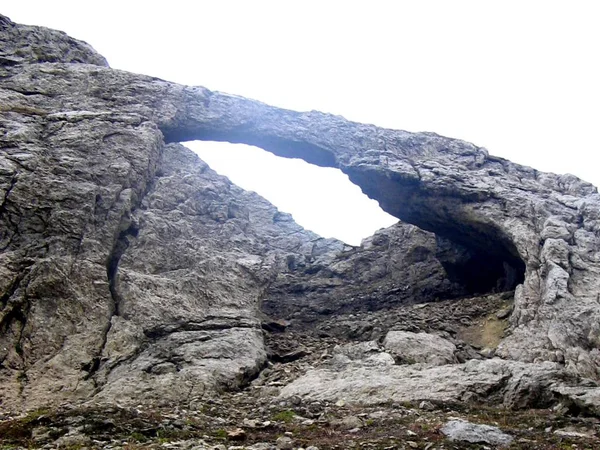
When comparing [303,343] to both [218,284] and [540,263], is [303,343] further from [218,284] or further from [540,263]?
[540,263]

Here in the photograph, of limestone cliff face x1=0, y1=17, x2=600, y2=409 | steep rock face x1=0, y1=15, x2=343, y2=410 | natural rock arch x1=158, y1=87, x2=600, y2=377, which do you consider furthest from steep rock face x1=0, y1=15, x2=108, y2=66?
natural rock arch x1=158, y1=87, x2=600, y2=377

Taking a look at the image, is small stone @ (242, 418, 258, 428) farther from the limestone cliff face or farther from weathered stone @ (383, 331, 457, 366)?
weathered stone @ (383, 331, 457, 366)

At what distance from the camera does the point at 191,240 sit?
30016 millimetres

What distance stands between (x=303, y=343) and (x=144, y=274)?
853cm

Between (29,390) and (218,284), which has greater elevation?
(218,284)

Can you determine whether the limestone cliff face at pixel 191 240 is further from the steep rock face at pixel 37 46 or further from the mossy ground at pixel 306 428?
the mossy ground at pixel 306 428

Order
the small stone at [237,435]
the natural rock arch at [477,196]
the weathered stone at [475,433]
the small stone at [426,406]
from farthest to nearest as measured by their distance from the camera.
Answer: the natural rock arch at [477,196]
the small stone at [426,406]
the small stone at [237,435]
the weathered stone at [475,433]

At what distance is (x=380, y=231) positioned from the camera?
144 ft

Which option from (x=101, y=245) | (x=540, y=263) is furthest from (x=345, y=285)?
(x=101, y=245)

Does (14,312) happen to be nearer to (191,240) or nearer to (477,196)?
(191,240)

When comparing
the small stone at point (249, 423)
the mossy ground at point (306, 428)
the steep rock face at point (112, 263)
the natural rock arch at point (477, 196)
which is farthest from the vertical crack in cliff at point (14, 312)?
the natural rock arch at point (477, 196)

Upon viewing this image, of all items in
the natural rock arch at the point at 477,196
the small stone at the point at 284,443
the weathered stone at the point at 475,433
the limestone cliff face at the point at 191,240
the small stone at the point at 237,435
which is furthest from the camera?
the natural rock arch at the point at 477,196

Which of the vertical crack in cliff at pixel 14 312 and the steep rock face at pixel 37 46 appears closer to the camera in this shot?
the vertical crack in cliff at pixel 14 312

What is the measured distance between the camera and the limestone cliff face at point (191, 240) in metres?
22.5
